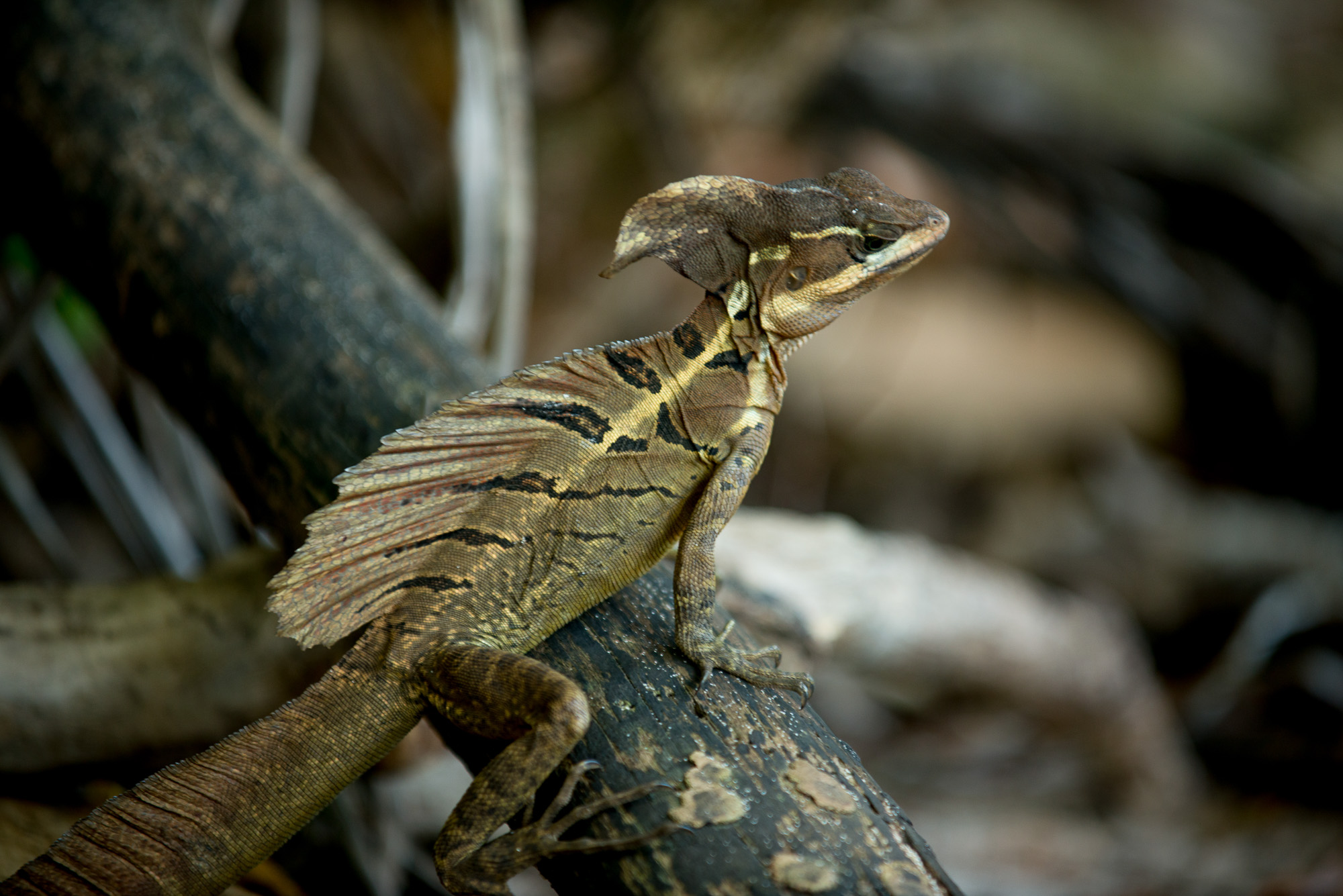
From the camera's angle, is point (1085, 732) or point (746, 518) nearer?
point (746, 518)

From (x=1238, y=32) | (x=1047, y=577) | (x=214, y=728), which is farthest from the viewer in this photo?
(x=1238, y=32)

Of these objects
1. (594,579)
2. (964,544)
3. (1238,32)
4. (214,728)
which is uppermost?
(1238,32)

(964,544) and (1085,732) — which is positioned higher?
(964,544)

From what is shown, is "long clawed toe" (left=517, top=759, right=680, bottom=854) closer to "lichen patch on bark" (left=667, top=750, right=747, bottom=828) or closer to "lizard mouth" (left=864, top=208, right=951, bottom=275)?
"lichen patch on bark" (left=667, top=750, right=747, bottom=828)

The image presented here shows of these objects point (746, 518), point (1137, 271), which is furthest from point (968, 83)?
point (746, 518)

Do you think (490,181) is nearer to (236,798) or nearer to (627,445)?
(627,445)

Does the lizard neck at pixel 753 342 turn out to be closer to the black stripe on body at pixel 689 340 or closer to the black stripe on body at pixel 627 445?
the black stripe on body at pixel 689 340

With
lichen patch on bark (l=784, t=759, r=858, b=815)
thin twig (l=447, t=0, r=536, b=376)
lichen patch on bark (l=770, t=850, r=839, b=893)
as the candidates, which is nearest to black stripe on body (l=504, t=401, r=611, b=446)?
lichen patch on bark (l=784, t=759, r=858, b=815)

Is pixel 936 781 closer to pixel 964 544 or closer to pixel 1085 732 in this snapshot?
pixel 1085 732
